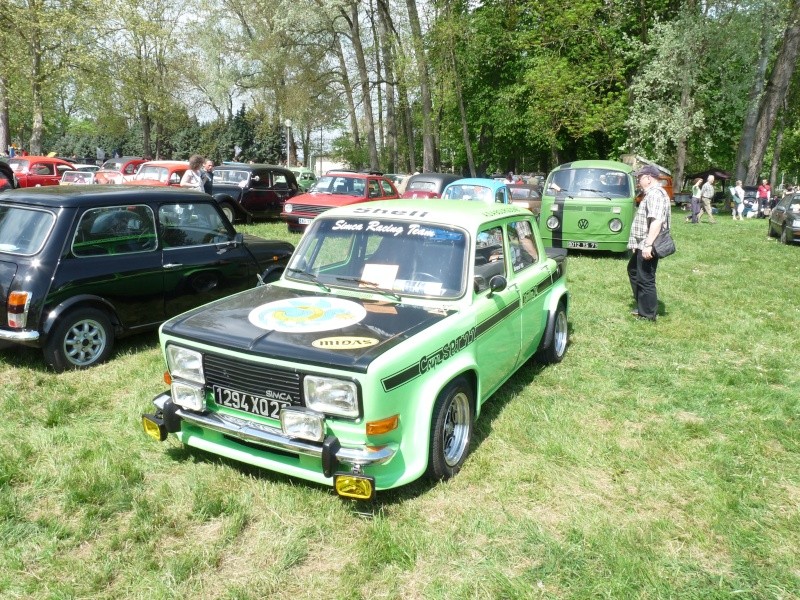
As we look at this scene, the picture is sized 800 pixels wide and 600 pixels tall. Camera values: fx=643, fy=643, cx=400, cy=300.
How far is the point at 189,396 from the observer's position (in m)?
3.88

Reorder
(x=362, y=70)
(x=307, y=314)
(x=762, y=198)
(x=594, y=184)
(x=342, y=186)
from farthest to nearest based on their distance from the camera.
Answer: (x=362, y=70), (x=762, y=198), (x=342, y=186), (x=594, y=184), (x=307, y=314)

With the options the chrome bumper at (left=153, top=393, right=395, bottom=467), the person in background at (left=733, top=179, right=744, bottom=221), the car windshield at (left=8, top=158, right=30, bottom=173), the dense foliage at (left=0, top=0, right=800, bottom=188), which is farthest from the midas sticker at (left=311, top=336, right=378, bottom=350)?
the dense foliage at (left=0, top=0, right=800, bottom=188)

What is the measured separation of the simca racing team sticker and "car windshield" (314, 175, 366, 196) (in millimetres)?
11761

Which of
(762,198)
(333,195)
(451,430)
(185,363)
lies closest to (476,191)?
(333,195)

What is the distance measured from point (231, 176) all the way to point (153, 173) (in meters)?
2.01

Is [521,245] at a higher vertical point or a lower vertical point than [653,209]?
lower

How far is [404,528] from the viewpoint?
141 inches

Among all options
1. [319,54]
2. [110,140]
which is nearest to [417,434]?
[319,54]

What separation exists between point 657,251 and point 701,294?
2805mm

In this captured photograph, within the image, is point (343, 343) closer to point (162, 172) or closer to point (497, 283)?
point (497, 283)

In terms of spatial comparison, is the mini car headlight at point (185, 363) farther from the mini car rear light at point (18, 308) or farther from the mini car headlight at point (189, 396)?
the mini car rear light at point (18, 308)

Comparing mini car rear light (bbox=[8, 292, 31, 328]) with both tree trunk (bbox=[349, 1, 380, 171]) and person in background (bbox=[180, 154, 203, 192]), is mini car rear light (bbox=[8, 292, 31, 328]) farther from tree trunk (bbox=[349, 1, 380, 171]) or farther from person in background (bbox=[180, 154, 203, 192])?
tree trunk (bbox=[349, 1, 380, 171])

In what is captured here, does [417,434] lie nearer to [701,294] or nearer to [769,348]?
[769,348]

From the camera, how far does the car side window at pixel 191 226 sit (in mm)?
6734
